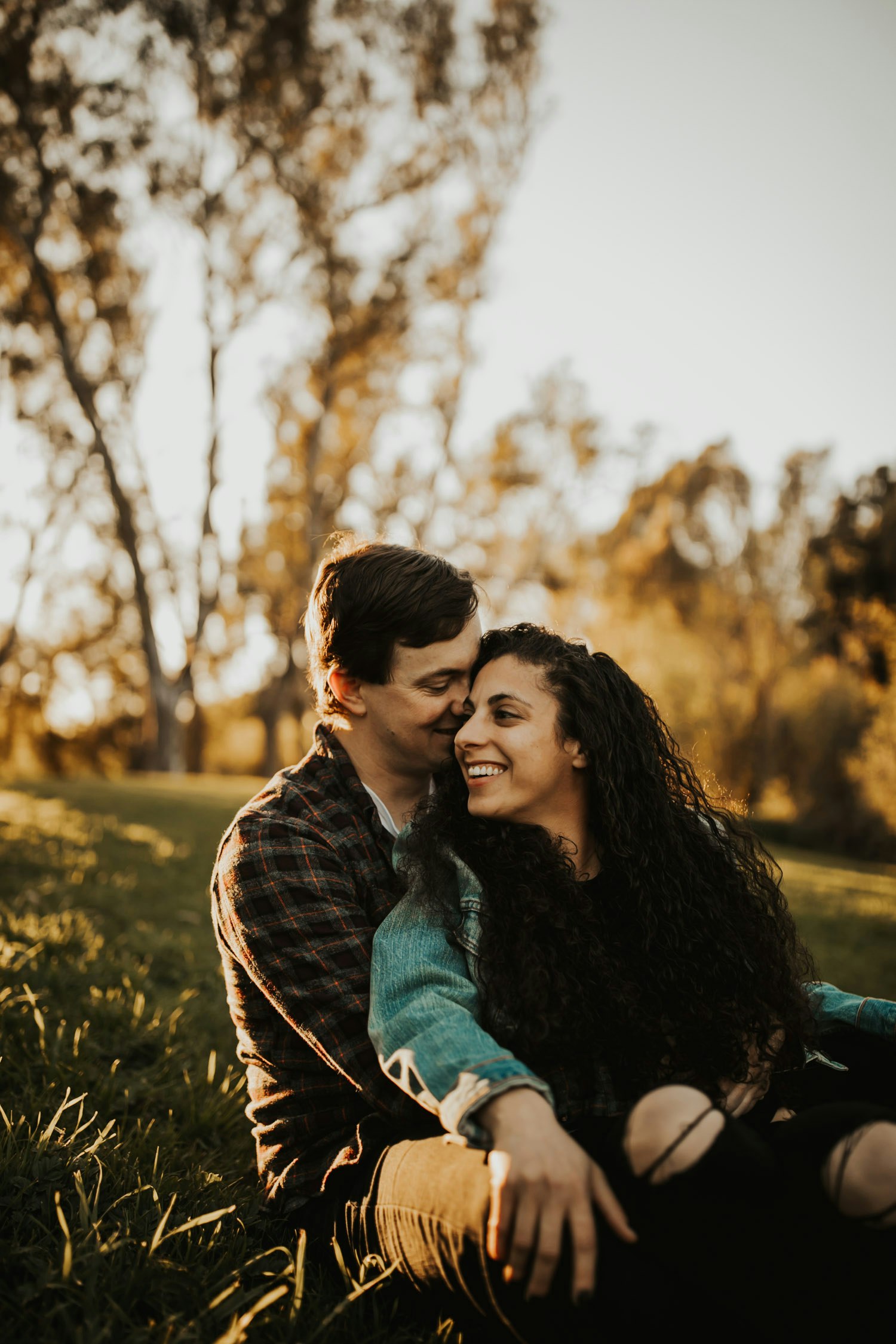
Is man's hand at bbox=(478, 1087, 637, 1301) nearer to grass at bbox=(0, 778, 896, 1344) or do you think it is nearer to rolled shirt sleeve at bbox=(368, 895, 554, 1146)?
rolled shirt sleeve at bbox=(368, 895, 554, 1146)

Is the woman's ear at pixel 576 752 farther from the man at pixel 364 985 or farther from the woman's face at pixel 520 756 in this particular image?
the man at pixel 364 985

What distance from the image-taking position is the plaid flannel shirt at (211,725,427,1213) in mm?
1859

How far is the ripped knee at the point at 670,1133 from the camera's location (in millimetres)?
1412

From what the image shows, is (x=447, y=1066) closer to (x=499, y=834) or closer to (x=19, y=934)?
(x=499, y=834)

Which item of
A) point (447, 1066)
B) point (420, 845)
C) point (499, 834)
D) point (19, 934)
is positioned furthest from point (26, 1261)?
point (19, 934)

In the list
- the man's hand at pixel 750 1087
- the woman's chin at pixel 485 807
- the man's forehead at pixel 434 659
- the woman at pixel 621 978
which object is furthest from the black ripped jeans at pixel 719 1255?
the man's forehead at pixel 434 659

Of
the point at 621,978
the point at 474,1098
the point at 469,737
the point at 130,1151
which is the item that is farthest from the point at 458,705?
the point at 130,1151

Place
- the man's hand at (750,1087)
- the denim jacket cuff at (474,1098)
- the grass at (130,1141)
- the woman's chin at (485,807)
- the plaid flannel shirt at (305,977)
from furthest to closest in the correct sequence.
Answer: the woman's chin at (485,807)
the man's hand at (750,1087)
the plaid flannel shirt at (305,977)
the grass at (130,1141)
the denim jacket cuff at (474,1098)

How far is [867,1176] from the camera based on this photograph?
1.41 m

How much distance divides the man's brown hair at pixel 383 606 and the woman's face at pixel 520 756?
0.30 meters

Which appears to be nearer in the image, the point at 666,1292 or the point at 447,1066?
the point at 666,1292

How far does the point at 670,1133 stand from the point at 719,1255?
8.4 inches

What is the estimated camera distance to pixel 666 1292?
144cm

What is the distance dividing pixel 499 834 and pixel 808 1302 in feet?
3.64
